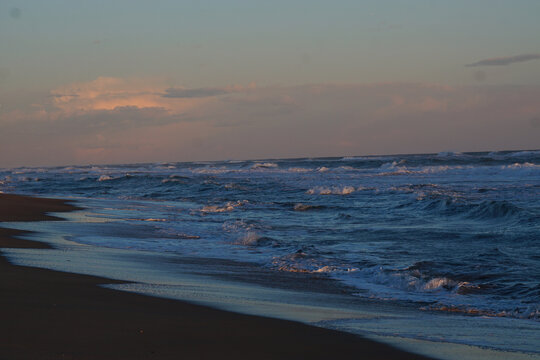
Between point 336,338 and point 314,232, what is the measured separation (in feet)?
26.3

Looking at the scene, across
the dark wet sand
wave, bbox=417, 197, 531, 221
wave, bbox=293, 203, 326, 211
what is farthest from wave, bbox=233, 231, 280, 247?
wave, bbox=293, 203, 326, 211

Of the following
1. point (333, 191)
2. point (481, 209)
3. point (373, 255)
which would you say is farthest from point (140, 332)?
point (333, 191)

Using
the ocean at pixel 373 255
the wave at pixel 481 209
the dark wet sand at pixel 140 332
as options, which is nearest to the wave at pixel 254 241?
the ocean at pixel 373 255

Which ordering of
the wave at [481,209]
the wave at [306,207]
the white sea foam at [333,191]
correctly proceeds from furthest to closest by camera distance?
1. the white sea foam at [333,191]
2. the wave at [306,207]
3. the wave at [481,209]

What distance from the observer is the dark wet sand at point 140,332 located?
3656mm

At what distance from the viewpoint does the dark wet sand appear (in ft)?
12.0

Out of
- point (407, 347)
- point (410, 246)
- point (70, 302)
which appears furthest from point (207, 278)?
point (410, 246)

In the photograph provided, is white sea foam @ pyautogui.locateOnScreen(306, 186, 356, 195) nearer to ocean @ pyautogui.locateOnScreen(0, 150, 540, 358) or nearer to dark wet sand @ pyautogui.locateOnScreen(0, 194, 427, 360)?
ocean @ pyautogui.locateOnScreen(0, 150, 540, 358)

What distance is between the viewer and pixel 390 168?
44188mm

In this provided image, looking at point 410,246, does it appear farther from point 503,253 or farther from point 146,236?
point 146,236

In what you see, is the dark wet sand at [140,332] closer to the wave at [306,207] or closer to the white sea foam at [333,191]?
the wave at [306,207]

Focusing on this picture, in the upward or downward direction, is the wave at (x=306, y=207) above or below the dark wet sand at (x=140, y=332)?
below

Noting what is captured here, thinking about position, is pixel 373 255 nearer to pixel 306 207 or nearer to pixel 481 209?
pixel 481 209

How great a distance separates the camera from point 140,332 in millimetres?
4125
